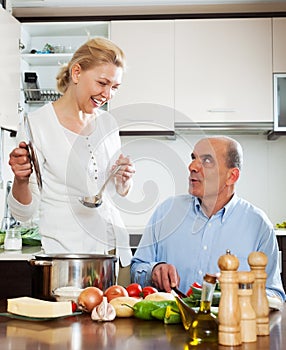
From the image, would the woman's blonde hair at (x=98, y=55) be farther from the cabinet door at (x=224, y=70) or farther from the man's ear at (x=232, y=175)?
the cabinet door at (x=224, y=70)

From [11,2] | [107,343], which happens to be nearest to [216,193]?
[107,343]

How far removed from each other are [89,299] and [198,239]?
2.89ft

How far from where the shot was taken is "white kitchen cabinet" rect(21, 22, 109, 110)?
13.6ft

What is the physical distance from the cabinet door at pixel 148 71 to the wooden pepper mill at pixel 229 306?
2782mm

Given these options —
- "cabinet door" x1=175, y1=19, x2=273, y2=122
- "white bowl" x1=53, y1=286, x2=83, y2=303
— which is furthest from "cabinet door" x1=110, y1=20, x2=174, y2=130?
"white bowl" x1=53, y1=286, x2=83, y2=303

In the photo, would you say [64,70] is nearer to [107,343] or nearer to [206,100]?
[107,343]

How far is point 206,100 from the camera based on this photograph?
3.96m

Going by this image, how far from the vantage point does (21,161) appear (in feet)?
6.55

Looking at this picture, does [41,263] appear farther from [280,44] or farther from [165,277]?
[280,44]

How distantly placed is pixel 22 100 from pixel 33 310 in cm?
287

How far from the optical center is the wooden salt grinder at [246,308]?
1.22 meters

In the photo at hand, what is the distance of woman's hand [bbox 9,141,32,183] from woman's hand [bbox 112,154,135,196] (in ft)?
0.98

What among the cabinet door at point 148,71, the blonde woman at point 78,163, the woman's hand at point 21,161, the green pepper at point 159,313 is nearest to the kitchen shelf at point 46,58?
the cabinet door at point 148,71

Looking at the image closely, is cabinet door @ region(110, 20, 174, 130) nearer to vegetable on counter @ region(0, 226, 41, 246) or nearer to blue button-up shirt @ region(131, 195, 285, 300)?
vegetable on counter @ region(0, 226, 41, 246)
